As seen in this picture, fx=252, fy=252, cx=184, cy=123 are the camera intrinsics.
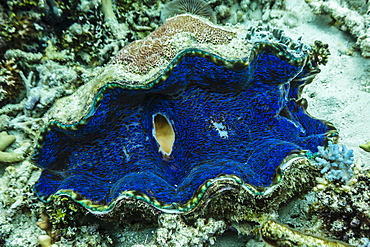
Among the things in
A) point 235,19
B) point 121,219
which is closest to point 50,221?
point 121,219

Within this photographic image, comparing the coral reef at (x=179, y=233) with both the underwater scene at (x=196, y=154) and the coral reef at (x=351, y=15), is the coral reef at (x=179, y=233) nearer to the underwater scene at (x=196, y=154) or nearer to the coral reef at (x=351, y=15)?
the underwater scene at (x=196, y=154)

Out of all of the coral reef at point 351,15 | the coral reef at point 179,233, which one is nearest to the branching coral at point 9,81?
the coral reef at point 179,233

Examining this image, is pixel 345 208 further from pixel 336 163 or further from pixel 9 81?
pixel 9 81

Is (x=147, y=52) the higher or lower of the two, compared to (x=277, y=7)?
lower

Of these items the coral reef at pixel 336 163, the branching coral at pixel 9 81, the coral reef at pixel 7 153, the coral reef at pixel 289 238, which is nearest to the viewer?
the coral reef at pixel 289 238

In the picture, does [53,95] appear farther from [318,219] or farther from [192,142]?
[318,219]

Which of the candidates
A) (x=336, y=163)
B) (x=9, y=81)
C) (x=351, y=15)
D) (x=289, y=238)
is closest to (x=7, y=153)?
(x=9, y=81)

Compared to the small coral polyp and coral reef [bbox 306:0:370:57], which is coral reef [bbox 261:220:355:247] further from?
coral reef [bbox 306:0:370:57]
